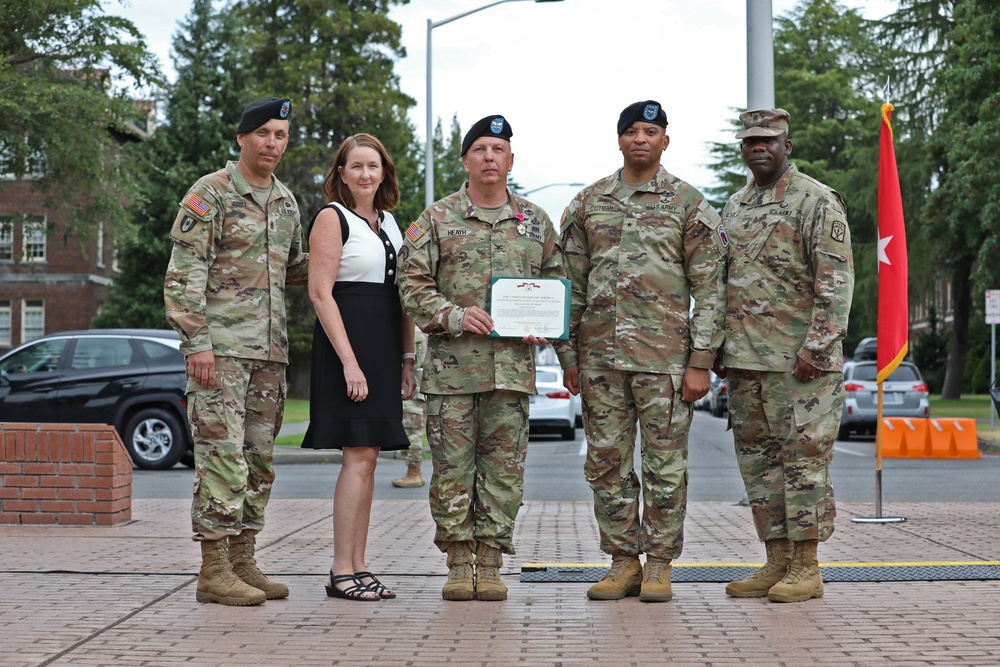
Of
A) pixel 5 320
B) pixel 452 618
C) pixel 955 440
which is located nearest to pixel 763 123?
pixel 452 618

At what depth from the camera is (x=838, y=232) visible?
19.0 feet

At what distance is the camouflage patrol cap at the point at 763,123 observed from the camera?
595 centimetres

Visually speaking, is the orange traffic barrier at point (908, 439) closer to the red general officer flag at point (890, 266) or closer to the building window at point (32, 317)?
the red general officer flag at point (890, 266)

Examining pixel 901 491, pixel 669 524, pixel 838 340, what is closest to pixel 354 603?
pixel 669 524

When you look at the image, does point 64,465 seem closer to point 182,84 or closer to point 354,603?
point 354,603

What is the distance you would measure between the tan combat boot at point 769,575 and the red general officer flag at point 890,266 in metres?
3.79

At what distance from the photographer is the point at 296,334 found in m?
44.8

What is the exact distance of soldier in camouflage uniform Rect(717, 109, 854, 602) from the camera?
226 inches

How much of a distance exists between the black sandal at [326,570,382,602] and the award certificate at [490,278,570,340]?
1.34 m

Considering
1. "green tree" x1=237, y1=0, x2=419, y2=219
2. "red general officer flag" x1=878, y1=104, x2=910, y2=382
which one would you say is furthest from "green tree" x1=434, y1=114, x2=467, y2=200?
"red general officer flag" x1=878, y1=104, x2=910, y2=382

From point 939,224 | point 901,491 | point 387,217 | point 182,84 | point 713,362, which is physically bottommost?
point 901,491

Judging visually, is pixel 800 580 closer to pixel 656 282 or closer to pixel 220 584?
pixel 656 282

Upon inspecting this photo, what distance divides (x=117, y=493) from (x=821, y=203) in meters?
5.44

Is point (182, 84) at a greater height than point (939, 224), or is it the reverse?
point (182, 84)
